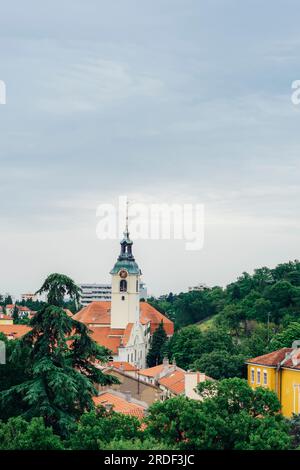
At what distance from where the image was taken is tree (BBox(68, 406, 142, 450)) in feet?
78.7

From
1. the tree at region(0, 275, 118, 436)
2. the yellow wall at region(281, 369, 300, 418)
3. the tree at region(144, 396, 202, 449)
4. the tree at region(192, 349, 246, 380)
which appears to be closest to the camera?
the tree at region(144, 396, 202, 449)

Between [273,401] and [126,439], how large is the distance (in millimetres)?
5928

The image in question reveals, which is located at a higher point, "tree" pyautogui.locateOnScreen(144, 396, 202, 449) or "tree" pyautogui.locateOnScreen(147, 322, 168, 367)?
"tree" pyautogui.locateOnScreen(147, 322, 168, 367)

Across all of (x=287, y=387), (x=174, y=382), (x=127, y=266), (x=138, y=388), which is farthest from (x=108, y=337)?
(x=287, y=387)

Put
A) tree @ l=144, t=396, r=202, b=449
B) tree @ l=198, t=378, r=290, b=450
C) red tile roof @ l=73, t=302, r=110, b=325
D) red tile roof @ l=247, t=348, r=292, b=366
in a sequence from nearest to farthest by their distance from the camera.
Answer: tree @ l=198, t=378, r=290, b=450, tree @ l=144, t=396, r=202, b=449, red tile roof @ l=247, t=348, r=292, b=366, red tile roof @ l=73, t=302, r=110, b=325

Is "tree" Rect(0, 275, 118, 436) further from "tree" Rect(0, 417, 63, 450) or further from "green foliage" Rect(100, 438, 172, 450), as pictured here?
"green foliage" Rect(100, 438, 172, 450)

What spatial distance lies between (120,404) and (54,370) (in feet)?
37.7

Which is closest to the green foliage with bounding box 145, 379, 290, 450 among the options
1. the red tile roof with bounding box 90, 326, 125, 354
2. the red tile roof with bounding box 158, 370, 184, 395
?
the red tile roof with bounding box 158, 370, 184, 395

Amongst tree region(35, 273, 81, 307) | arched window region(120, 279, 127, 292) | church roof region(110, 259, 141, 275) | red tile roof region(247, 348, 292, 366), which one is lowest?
red tile roof region(247, 348, 292, 366)

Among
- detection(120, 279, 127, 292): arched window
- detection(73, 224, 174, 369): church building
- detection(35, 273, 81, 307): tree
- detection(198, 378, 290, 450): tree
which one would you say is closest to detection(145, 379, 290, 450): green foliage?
detection(198, 378, 290, 450): tree

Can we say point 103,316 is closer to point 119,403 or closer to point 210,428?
point 119,403

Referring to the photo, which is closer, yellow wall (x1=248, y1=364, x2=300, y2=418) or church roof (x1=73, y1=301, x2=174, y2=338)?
yellow wall (x1=248, y1=364, x2=300, y2=418)

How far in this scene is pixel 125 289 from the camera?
303ft
